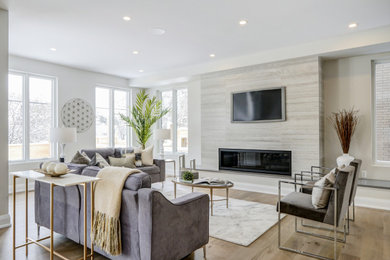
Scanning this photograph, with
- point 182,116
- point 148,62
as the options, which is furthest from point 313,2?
point 182,116

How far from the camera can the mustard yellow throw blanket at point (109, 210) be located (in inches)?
80.0

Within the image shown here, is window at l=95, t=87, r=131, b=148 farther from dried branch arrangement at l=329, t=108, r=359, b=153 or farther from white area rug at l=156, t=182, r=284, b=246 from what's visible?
dried branch arrangement at l=329, t=108, r=359, b=153

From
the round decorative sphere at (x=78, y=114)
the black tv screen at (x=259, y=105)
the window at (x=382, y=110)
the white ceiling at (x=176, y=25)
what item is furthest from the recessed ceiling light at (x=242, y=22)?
the round decorative sphere at (x=78, y=114)

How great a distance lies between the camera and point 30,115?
5.50m

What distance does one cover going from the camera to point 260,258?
2424 mm

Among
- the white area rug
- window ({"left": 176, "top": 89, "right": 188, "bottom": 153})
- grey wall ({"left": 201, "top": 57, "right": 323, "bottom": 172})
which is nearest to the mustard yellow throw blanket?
the white area rug

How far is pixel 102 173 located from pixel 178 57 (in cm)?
377

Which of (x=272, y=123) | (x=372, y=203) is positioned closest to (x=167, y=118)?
(x=272, y=123)

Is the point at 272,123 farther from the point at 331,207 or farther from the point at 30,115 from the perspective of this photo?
the point at 30,115

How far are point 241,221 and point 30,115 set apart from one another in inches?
193

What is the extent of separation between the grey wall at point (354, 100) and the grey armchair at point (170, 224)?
3533mm

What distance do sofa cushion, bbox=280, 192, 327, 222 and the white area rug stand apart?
54 cm

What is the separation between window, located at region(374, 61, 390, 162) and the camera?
4434 millimetres

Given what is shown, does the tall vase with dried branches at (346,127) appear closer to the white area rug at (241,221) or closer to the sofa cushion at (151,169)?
the white area rug at (241,221)
